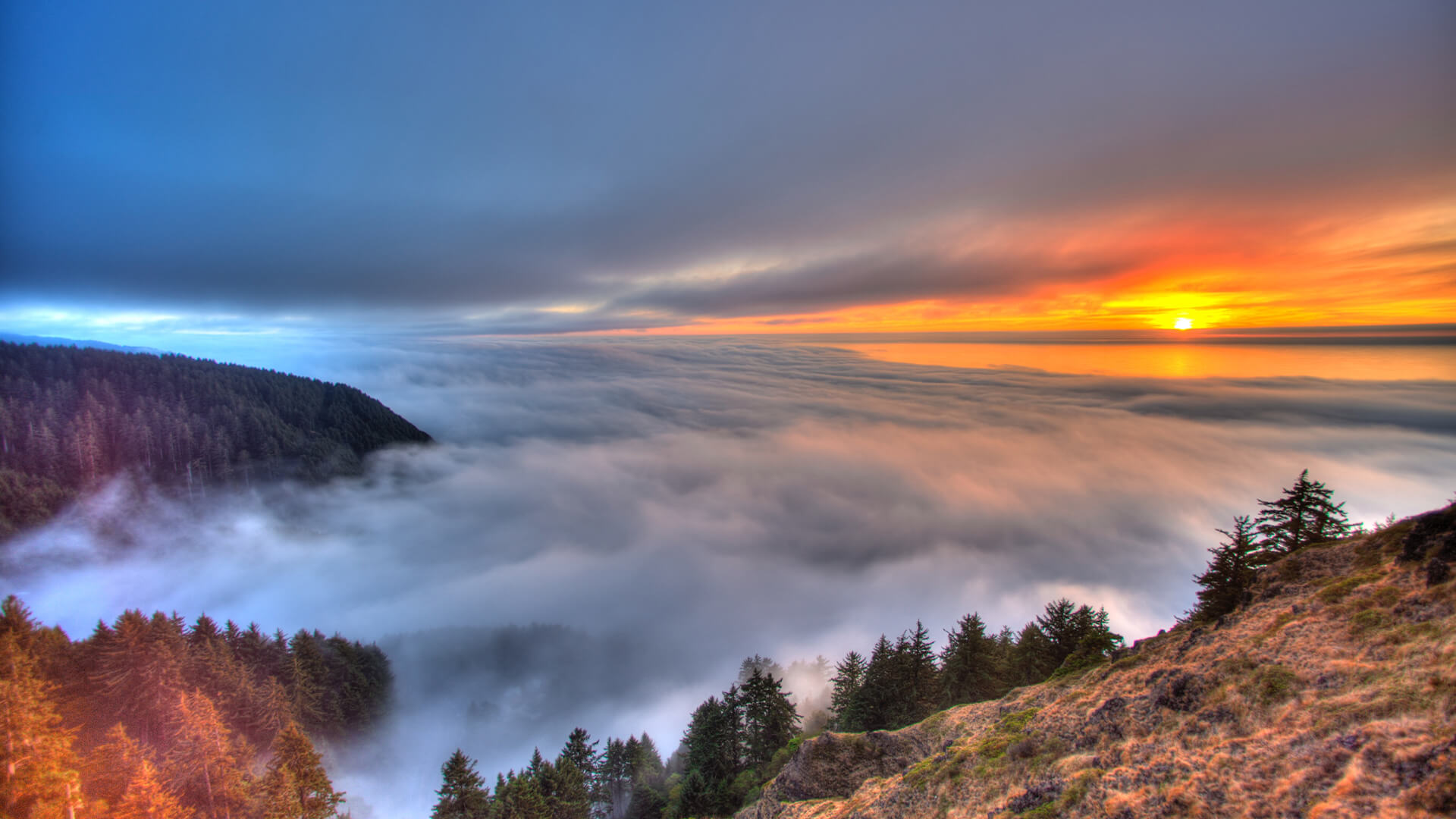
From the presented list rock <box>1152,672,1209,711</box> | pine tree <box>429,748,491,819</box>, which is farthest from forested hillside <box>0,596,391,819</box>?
rock <box>1152,672,1209,711</box>

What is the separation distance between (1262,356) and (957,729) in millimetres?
253211

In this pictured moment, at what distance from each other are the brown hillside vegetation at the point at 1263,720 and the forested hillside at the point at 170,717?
34.8 meters

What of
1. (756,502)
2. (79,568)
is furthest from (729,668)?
(79,568)

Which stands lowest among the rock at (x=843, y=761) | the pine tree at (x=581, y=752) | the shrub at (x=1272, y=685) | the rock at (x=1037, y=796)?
the pine tree at (x=581, y=752)

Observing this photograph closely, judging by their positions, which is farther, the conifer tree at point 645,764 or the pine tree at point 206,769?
the conifer tree at point 645,764

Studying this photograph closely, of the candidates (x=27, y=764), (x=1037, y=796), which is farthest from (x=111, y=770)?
(x=1037, y=796)

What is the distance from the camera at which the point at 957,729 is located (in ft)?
79.0

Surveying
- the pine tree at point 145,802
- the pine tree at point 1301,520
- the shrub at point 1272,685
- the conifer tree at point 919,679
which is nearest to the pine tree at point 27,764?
the pine tree at point 145,802

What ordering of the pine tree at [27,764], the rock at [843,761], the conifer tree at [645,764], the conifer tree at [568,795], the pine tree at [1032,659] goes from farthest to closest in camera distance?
the conifer tree at [645,764] → the conifer tree at [568,795] → the pine tree at [1032,659] → the rock at [843,761] → the pine tree at [27,764]

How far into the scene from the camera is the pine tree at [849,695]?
1352 inches

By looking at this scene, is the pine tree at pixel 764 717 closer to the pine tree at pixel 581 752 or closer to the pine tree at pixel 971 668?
the pine tree at pixel 971 668

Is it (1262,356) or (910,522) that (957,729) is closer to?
(910,522)

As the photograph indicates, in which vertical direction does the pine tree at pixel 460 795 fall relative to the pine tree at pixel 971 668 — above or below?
below

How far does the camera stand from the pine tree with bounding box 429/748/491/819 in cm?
2797
